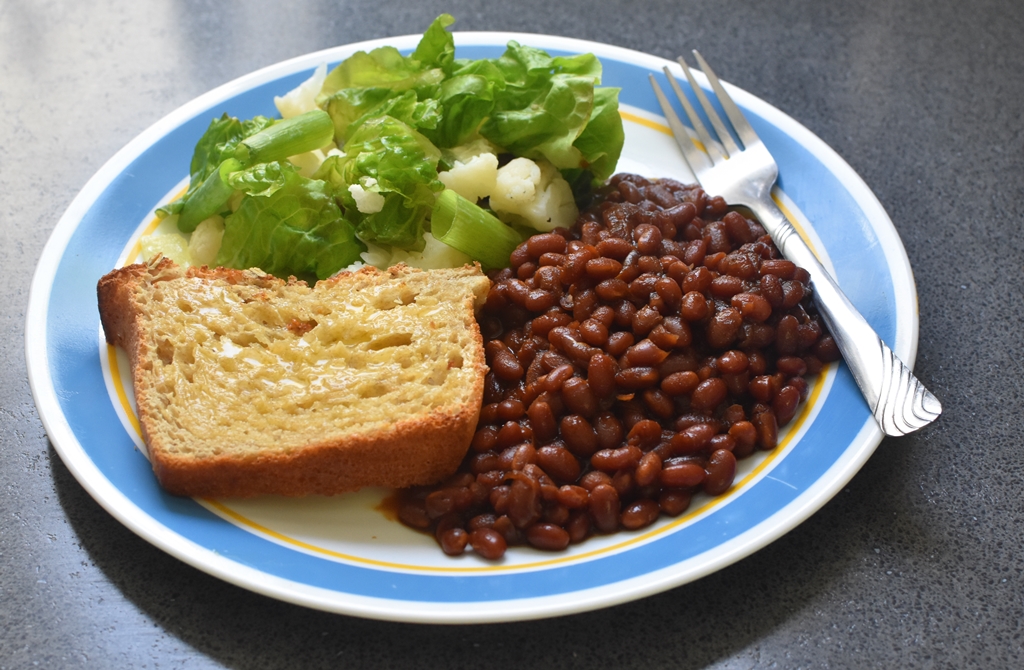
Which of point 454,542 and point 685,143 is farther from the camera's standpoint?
point 685,143

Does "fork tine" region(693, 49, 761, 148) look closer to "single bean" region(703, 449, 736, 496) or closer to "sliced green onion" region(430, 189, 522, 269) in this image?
"sliced green onion" region(430, 189, 522, 269)

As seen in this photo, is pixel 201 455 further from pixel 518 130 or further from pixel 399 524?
pixel 518 130

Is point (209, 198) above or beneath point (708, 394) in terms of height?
above

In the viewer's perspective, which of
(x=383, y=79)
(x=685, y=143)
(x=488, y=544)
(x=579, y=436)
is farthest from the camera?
(x=685, y=143)

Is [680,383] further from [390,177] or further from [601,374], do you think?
[390,177]

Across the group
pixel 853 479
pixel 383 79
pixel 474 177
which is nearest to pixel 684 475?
pixel 853 479

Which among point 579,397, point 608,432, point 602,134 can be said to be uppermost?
point 602,134
